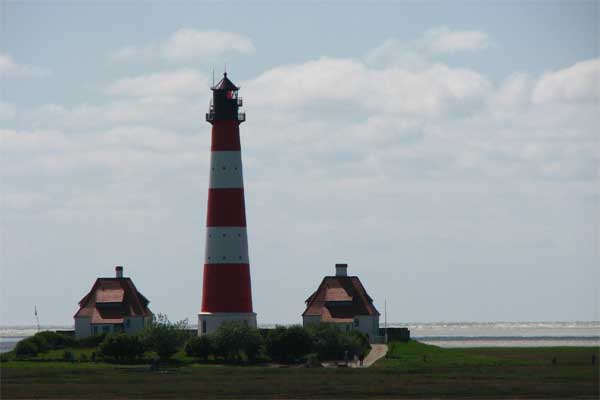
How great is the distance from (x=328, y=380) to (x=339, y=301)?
36847 millimetres

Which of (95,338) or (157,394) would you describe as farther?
(95,338)

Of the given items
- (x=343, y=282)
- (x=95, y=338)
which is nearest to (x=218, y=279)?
(x=95, y=338)

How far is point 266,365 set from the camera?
331ft

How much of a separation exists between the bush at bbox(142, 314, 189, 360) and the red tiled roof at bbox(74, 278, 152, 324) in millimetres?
11483

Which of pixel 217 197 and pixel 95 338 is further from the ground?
pixel 217 197

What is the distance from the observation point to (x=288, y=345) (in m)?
103

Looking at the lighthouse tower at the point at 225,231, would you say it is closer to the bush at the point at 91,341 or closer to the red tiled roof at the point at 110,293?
the bush at the point at 91,341

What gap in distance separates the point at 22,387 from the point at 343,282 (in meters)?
47.2

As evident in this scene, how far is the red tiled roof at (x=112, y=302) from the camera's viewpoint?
116 meters

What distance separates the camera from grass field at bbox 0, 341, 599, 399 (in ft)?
245

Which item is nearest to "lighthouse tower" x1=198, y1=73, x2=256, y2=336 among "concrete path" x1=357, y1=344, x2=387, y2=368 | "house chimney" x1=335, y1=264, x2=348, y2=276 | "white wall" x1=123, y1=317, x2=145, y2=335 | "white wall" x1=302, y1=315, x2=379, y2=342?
"concrete path" x1=357, y1=344, x2=387, y2=368

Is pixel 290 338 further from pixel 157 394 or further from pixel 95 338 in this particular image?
pixel 157 394

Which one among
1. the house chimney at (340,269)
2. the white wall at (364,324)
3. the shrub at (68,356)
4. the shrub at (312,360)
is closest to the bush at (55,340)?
the shrub at (68,356)

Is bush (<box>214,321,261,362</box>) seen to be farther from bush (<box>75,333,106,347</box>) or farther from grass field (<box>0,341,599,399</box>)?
bush (<box>75,333,106,347</box>)
